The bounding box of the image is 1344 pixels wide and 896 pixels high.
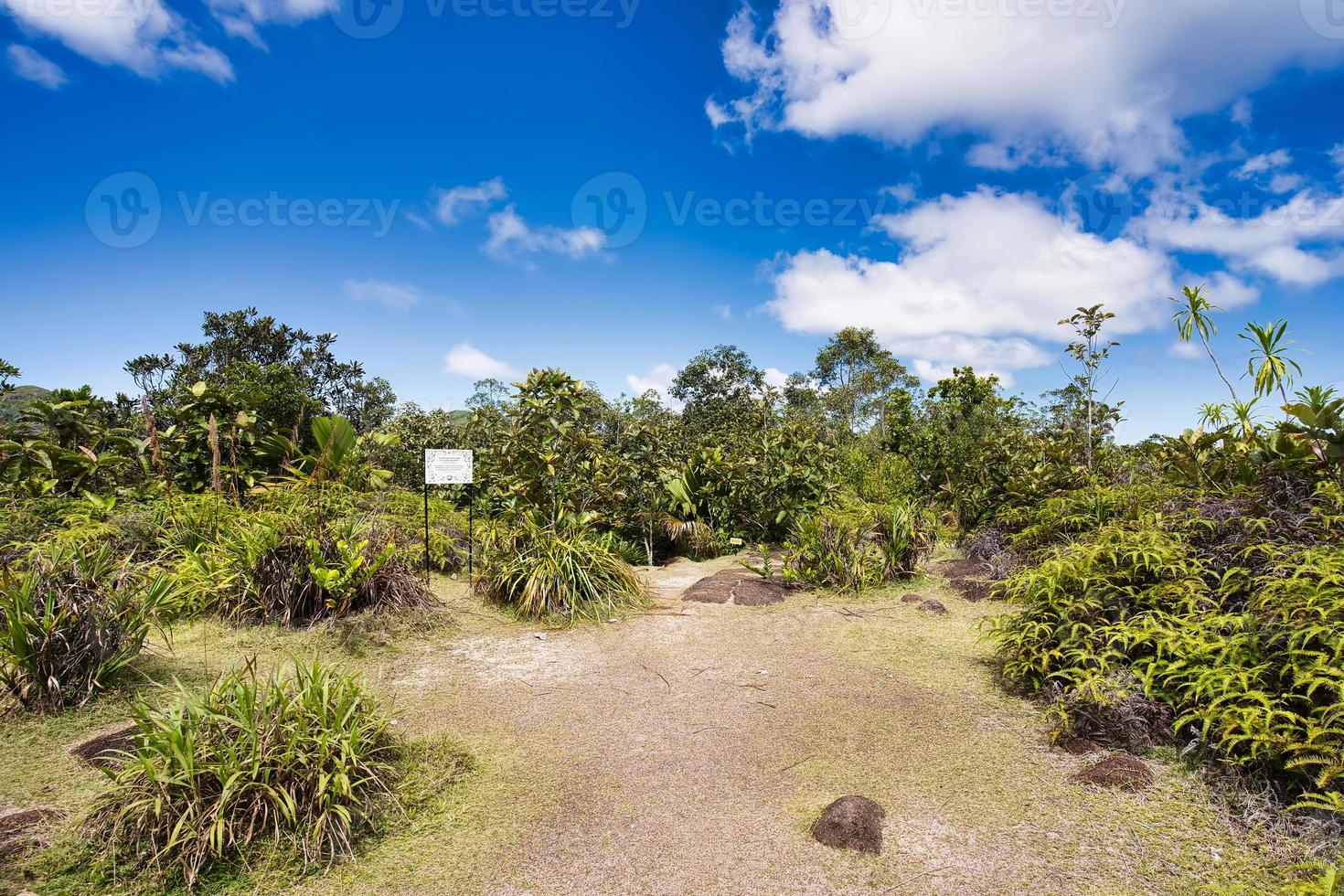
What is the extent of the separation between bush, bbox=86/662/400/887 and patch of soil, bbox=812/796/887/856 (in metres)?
1.99

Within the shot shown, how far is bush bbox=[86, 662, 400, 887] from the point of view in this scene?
2.58 metres

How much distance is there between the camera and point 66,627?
394 cm

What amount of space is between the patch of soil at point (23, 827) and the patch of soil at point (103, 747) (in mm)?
320

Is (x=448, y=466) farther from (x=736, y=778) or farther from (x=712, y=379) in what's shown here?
(x=712, y=379)

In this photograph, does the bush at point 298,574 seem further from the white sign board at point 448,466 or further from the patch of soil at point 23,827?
the patch of soil at point 23,827

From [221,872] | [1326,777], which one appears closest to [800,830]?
[1326,777]

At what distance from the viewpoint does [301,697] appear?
3080 millimetres

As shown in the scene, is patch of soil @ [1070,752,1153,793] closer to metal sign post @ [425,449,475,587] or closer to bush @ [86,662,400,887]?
bush @ [86,662,400,887]

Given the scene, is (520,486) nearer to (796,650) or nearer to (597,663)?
(597,663)

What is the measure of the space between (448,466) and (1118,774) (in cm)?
679

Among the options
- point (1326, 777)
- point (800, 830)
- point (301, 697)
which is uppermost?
point (301, 697)

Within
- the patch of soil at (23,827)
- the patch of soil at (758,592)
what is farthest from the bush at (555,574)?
the patch of soil at (23,827)

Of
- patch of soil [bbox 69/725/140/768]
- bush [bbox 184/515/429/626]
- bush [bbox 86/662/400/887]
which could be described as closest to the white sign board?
bush [bbox 184/515/429/626]

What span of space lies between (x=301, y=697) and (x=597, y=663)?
8.22ft
